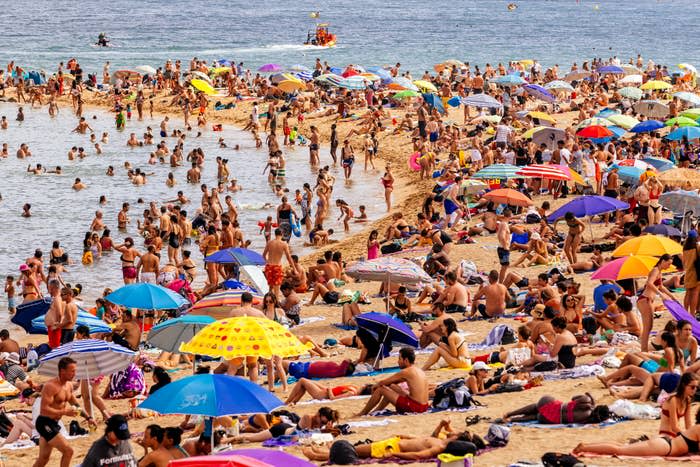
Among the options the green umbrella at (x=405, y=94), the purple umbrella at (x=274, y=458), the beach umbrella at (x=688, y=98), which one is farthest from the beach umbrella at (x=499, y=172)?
the green umbrella at (x=405, y=94)

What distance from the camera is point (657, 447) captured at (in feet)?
28.6

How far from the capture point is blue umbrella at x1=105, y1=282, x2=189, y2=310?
14.5 meters

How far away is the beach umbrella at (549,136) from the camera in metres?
26.6

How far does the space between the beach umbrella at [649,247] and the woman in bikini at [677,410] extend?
5.53 metres

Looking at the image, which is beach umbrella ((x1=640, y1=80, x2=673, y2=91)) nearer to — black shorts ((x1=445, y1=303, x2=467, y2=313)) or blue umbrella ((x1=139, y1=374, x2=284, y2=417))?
black shorts ((x1=445, y1=303, x2=467, y2=313))

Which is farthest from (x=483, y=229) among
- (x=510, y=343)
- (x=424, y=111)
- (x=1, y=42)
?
(x=1, y=42)

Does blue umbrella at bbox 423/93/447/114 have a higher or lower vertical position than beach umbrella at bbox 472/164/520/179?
lower

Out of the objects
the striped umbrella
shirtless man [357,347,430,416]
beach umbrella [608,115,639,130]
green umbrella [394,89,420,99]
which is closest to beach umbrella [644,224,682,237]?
the striped umbrella

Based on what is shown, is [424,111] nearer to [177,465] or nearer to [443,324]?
[443,324]

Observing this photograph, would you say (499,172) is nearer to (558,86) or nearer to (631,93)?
(631,93)

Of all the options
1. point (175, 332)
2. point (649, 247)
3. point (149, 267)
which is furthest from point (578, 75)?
point (175, 332)

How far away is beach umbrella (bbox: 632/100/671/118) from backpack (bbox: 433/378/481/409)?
23.1 meters

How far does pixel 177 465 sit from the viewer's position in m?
7.06

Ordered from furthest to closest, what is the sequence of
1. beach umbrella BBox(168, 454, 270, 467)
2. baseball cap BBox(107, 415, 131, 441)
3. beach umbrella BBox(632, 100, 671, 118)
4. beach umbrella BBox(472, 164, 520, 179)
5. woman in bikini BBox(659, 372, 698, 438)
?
beach umbrella BBox(632, 100, 671, 118)
beach umbrella BBox(472, 164, 520, 179)
woman in bikini BBox(659, 372, 698, 438)
baseball cap BBox(107, 415, 131, 441)
beach umbrella BBox(168, 454, 270, 467)
